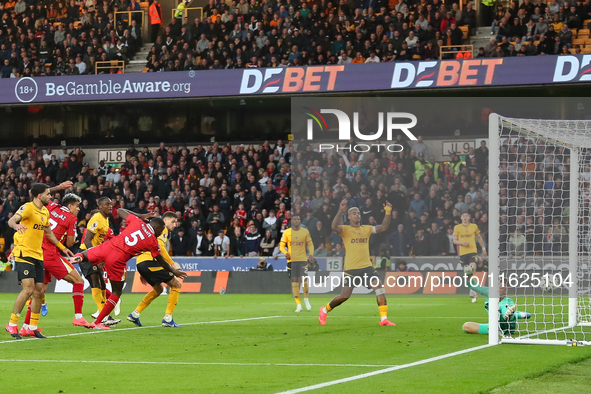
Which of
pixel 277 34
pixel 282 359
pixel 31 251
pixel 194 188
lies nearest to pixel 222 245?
pixel 194 188

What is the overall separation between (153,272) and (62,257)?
1481 mm

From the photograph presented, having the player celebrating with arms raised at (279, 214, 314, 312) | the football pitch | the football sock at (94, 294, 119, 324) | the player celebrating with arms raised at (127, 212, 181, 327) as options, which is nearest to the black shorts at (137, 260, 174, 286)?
the player celebrating with arms raised at (127, 212, 181, 327)

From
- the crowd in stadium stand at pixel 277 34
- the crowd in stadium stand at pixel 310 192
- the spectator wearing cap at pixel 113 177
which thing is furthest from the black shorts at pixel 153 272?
the spectator wearing cap at pixel 113 177

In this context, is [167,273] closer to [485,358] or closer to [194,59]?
[485,358]

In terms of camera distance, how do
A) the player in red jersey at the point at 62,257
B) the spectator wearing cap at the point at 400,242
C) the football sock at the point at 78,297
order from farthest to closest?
the spectator wearing cap at the point at 400,242 → the football sock at the point at 78,297 → the player in red jersey at the point at 62,257

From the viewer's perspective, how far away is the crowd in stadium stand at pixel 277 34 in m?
27.5

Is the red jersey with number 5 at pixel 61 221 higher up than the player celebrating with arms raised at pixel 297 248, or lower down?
→ higher up

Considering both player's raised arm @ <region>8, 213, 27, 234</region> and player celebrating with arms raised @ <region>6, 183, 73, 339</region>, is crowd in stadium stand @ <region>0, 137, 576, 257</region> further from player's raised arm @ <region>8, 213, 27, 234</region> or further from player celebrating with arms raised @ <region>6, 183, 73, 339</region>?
player's raised arm @ <region>8, 213, 27, 234</region>

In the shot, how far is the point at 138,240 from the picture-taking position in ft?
43.1

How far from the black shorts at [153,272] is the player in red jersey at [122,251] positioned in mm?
379

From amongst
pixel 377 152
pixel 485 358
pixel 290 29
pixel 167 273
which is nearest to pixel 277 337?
pixel 167 273

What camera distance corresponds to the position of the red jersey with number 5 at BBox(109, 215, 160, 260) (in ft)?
43.0

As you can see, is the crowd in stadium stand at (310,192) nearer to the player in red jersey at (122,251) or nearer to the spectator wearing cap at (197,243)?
the spectator wearing cap at (197,243)

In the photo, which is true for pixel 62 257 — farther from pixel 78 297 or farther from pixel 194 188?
pixel 194 188
